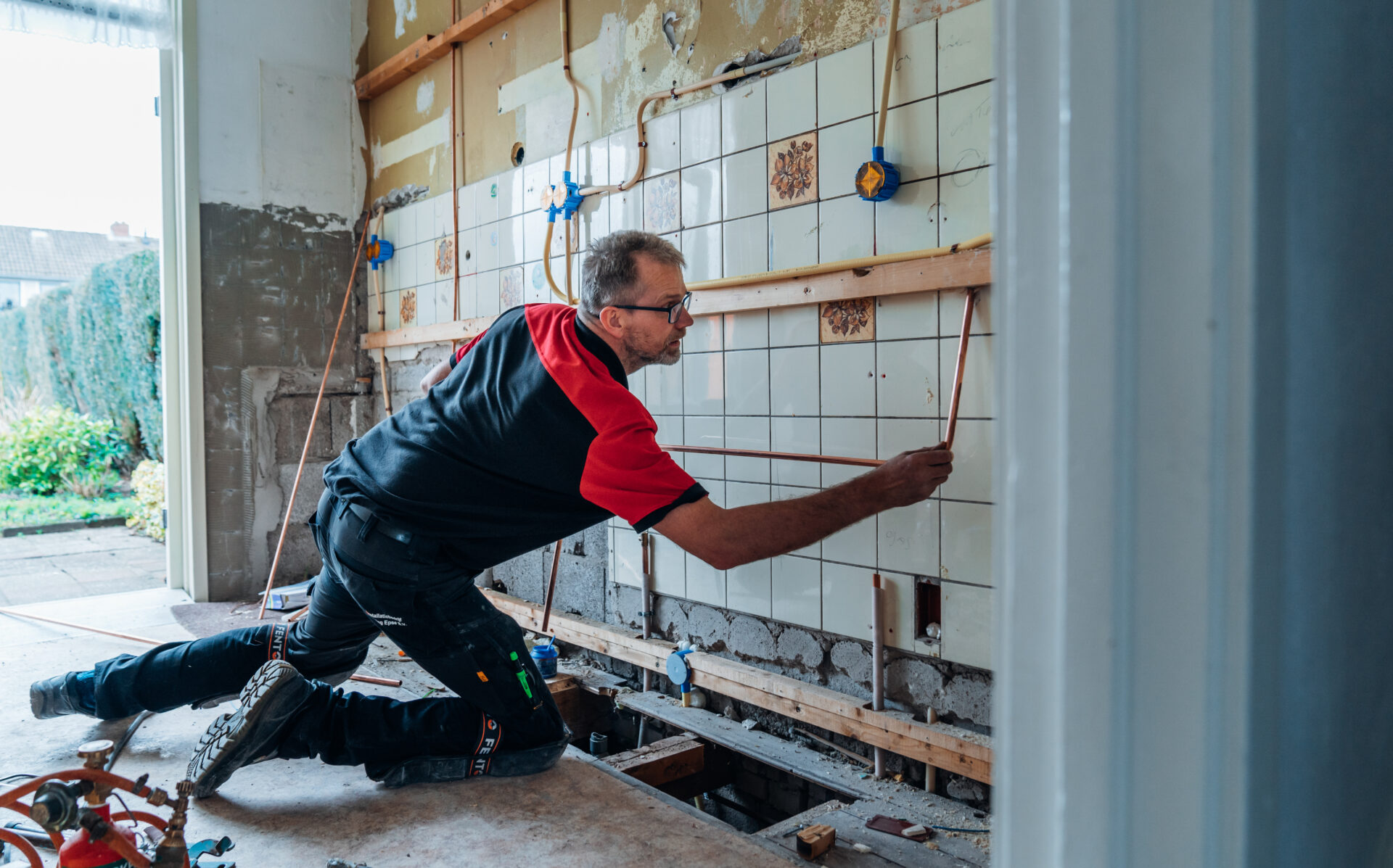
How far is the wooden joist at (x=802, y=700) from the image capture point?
6.46ft

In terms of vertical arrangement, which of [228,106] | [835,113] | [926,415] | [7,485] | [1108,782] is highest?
[228,106]

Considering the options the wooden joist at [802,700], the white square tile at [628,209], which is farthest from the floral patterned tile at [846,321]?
the wooden joist at [802,700]

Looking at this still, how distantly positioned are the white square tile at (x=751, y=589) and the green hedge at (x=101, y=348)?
257 inches

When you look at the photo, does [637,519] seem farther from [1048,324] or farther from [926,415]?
[1048,324]

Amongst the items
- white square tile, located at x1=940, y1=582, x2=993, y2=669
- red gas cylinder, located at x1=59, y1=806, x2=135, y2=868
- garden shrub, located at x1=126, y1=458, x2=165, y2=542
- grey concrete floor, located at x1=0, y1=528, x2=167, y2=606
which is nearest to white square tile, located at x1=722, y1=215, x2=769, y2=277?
white square tile, located at x1=940, y1=582, x2=993, y2=669

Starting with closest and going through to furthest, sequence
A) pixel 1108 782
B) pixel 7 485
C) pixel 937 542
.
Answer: pixel 1108 782, pixel 937 542, pixel 7 485

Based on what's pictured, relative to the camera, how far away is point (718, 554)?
1.65 meters

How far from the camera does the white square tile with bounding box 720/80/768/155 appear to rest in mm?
2441

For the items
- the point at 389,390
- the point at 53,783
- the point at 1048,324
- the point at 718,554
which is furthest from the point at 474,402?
the point at 389,390

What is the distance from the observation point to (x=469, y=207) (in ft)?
12.0

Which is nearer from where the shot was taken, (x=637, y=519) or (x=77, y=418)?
(x=637, y=519)

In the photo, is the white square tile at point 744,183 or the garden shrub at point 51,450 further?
the garden shrub at point 51,450

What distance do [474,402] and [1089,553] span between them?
5.40ft

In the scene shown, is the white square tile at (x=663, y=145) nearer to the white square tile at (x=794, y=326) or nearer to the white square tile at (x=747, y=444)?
the white square tile at (x=794, y=326)
